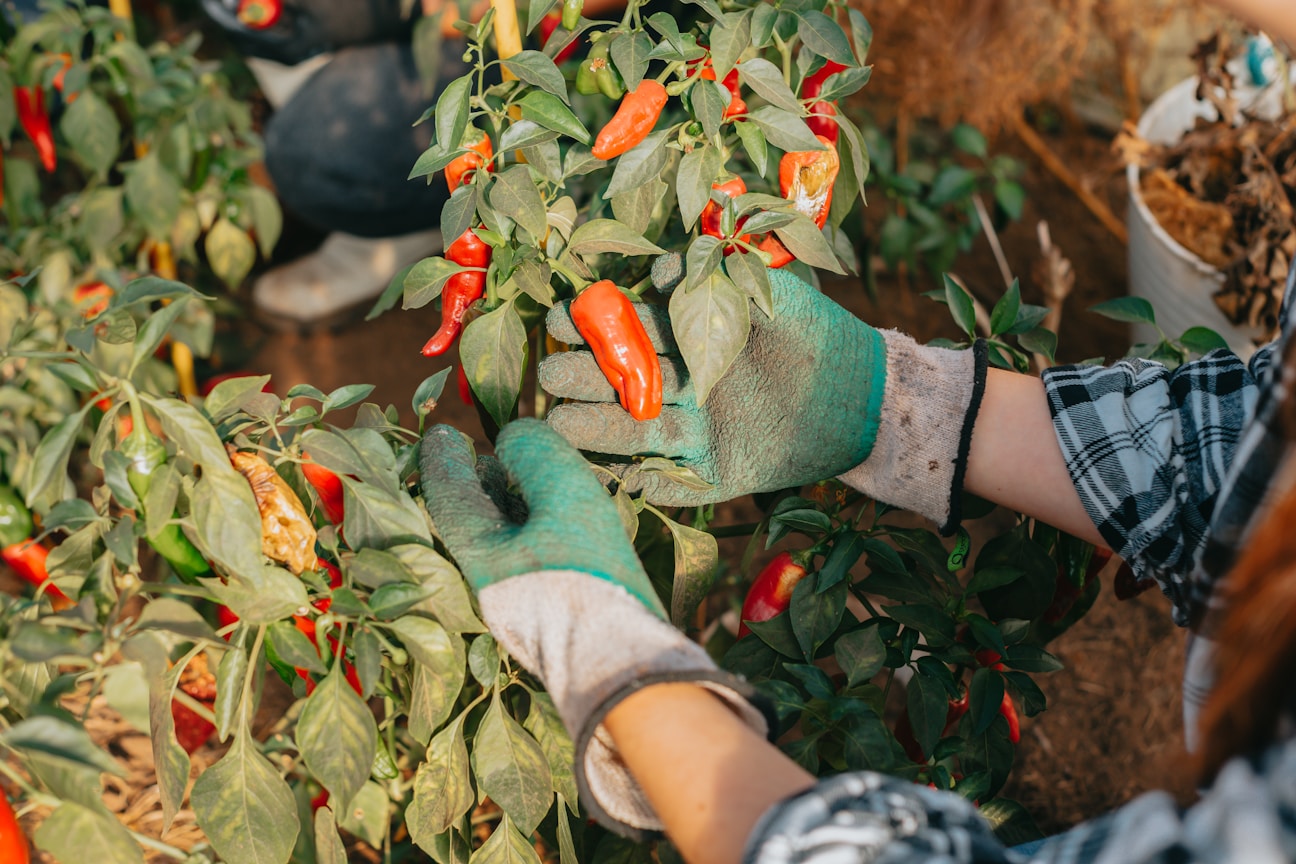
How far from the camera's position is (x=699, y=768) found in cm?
75

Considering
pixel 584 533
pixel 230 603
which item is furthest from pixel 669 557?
pixel 230 603

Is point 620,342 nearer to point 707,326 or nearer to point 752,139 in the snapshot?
point 707,326

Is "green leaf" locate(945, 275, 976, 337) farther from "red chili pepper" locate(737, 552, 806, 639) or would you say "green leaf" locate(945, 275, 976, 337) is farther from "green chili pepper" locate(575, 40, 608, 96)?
"green chili pepper" locate(575, 40, 608, 96)

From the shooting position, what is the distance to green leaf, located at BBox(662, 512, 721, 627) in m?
1.03

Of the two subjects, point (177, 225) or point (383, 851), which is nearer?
point (383, 851)

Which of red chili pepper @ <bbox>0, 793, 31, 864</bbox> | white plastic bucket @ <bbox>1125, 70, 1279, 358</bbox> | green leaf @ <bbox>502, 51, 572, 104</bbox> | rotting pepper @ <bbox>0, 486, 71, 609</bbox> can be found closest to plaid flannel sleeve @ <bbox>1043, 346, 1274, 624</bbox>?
green leaf @ <bbox>502, 51, 572, 104</bbox>

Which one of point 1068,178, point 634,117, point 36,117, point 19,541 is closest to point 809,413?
point 634,117

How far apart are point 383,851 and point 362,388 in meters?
0.82

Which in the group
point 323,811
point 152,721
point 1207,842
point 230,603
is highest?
point 1207,842

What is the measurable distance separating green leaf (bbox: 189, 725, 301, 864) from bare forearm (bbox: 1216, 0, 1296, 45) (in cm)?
86

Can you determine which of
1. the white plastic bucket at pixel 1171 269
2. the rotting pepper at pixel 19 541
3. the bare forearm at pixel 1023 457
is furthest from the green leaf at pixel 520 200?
the white plastic bucket at pixel 1171 269

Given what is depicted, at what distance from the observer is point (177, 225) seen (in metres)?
1.89

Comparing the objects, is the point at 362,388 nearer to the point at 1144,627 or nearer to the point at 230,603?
the point at 230,603

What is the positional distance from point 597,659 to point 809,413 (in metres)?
0.38
